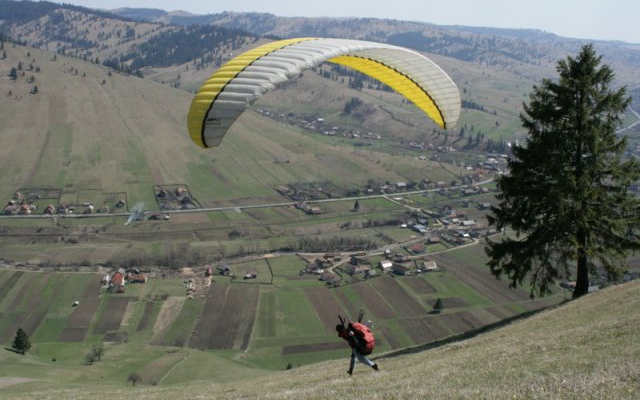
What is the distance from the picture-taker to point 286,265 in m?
74.2

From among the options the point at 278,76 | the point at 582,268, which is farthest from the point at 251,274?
the point at 278,76

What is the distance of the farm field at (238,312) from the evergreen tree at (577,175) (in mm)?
23563

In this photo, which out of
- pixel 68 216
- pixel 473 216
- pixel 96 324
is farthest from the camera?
pixel 473 216

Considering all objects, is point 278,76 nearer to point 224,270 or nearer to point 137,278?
point 137,278

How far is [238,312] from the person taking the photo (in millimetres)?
57562

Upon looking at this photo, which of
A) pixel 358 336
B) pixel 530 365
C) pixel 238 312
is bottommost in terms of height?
pixel 238 312

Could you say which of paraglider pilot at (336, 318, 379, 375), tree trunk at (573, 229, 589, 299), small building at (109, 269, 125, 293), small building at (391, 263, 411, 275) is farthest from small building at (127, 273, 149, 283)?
paraglider pilot at (336, 318, 379, 375)

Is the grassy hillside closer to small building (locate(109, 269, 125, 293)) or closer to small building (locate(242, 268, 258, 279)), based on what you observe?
small building (locate(109, 269, 125, 293))

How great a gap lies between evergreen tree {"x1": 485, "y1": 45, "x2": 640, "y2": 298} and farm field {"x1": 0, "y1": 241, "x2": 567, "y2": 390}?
928 inches

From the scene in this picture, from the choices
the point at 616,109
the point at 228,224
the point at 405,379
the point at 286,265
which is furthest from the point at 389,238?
the point at 405,379

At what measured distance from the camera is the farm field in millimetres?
48094

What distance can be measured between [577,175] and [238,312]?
143 ft

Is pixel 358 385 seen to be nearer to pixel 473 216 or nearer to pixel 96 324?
pixel 96 324

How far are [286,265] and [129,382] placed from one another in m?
40.5
